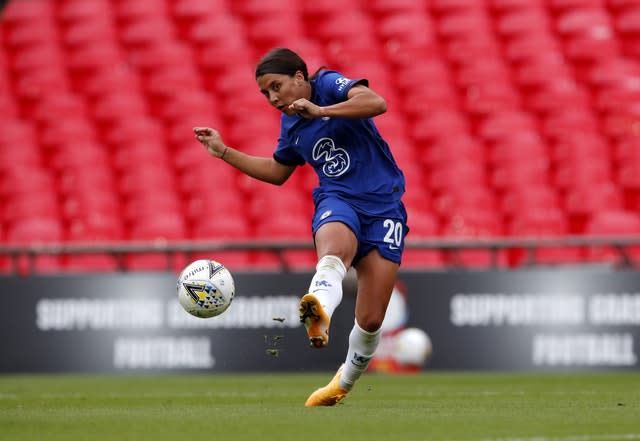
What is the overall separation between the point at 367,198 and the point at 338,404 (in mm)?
1271

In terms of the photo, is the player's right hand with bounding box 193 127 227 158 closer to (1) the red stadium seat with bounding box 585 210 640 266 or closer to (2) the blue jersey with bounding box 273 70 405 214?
(2) the blue jersey with bounding box 273 70 405 214

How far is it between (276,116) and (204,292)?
978cm

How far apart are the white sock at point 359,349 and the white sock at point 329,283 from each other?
611mm

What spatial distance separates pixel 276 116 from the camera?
16141 mm

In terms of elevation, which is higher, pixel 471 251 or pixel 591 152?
pixel 591 152

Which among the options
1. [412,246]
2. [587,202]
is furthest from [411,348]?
[587,202]

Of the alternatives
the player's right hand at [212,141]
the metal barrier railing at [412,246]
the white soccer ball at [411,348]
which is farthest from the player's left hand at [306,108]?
the metal barrier railing at [412,246]

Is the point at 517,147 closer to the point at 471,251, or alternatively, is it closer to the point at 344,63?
the point at 471,251

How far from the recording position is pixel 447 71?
53.6 ft

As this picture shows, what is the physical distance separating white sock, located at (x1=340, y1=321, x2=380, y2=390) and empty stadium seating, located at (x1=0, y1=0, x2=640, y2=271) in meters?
6.62

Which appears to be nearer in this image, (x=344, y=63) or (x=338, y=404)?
(x=338, y=404)

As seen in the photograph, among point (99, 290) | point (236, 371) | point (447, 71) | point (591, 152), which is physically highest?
point (447, 71)

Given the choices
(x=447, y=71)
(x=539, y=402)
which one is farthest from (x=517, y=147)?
(x=539, y=402)

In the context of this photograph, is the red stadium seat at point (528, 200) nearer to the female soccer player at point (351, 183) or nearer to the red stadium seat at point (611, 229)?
the red stadium seat at point (611, 229)
